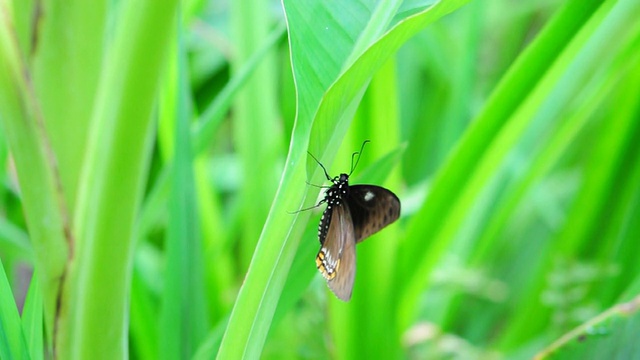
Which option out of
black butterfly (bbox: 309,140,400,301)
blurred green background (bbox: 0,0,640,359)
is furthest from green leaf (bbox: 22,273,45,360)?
black butterfly (bbox: 309,140,400,301)

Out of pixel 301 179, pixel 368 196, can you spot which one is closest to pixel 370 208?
pixel 368 196

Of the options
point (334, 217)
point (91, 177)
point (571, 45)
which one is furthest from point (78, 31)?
point (571, 45)

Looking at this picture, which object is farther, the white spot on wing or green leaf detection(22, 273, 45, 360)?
the white spot on wing

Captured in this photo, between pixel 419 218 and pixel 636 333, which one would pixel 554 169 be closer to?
pixel 419 218

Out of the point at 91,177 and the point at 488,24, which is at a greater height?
the point at 488,24

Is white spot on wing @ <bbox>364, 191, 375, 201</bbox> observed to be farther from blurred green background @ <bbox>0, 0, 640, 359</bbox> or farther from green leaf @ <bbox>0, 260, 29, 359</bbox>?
green leaf @ <bbox>0, 260, 29, 359</bbox>

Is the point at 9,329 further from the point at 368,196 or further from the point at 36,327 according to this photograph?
the point at 368,196

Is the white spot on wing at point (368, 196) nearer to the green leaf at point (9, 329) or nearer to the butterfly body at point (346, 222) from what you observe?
the butterfly body at point (346, 222)
